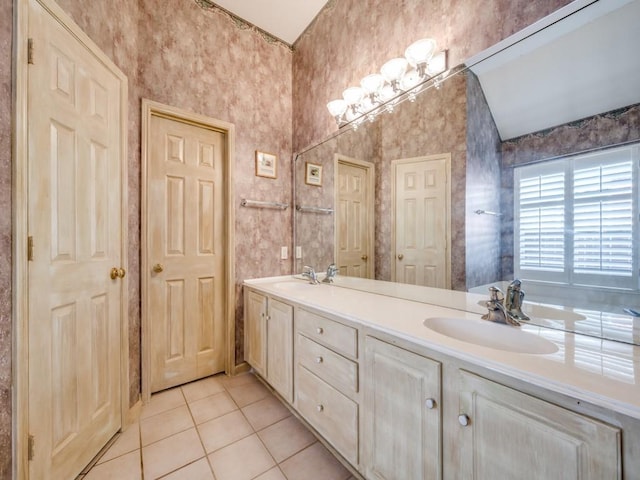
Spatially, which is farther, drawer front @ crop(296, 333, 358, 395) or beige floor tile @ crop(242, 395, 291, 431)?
beige floor tile @ crop(242, 395, 291, 431)

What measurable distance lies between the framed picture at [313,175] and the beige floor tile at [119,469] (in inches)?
83.0

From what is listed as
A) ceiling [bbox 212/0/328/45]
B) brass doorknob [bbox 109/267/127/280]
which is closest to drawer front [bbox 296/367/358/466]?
brass doorknob [bbox 109/267/127/280]

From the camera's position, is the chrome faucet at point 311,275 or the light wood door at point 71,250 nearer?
the light wood door at point 71,250

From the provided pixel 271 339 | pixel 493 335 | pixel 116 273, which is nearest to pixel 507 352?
pixel 493 335

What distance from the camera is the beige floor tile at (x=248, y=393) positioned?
1.92 meters

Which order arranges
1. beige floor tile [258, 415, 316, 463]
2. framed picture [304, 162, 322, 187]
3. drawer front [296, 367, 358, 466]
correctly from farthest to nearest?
framed picture [304, 162, 322, 187]
beige floor tile [258, 415, 316, 463]
drawer front [296, 367, 358, 466]

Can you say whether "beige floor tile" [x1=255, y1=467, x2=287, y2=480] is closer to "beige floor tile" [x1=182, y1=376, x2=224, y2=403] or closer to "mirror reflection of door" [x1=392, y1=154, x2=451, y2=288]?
"beige floor tile" [x1=182, y1=376, x2=224, y2=403]

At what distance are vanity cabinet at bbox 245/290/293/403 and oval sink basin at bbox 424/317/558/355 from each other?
0.89 m

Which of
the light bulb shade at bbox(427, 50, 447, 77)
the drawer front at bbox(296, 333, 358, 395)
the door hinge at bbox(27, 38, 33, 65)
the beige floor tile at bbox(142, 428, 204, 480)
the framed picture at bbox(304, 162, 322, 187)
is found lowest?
the beige floor tile at bbox(142, 428, 204, 480)

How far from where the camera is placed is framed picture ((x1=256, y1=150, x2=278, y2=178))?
239cm

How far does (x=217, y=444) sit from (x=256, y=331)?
28.8 inches

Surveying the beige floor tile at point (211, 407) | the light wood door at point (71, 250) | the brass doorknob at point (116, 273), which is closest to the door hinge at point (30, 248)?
the light wood door at point (71, 250)

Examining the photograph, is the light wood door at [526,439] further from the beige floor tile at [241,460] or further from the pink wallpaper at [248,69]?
the pink wallpaper at [248,69]

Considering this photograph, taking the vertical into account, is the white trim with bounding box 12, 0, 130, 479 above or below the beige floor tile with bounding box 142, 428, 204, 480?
above
